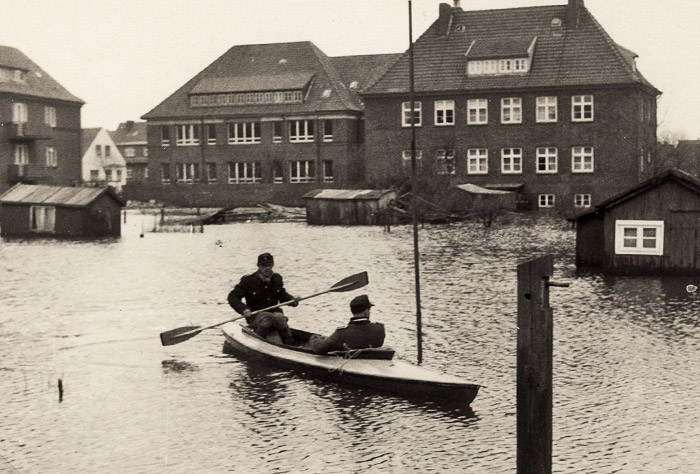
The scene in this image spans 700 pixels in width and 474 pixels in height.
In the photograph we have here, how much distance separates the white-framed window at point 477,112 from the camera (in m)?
61.8

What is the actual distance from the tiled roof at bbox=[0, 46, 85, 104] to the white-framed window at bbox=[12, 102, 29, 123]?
0.98m

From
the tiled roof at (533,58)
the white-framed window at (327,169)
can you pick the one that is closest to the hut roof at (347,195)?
the tiled roof at (533,58)

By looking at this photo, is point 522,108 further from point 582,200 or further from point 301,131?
point 301,131

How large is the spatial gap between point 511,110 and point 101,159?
196 ft

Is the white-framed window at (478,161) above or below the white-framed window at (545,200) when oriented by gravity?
above

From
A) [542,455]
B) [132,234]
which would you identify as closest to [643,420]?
[542,455]

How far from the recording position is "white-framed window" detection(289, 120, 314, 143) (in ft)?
235

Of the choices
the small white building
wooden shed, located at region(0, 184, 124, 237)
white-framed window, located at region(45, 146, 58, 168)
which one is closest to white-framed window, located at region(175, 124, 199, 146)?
white-framed window, located at region(45, 146, 58, 168)

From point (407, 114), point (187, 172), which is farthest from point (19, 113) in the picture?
point (407, 114)

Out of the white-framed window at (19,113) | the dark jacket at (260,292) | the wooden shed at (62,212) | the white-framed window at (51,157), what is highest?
the white-framed window at (19,113)

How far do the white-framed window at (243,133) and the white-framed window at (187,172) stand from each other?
3508 millimetres

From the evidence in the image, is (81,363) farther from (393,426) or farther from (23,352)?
(393,426)

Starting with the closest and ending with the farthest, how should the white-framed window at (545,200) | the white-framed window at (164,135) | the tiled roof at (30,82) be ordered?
1. the white-framed window at (545,200)
2. the tiled roof at (30,82)
3. the white-framed window at (164,135)

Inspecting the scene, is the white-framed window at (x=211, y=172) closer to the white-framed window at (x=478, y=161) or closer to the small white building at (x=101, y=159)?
the white-framed window at (x=478, y=161)
